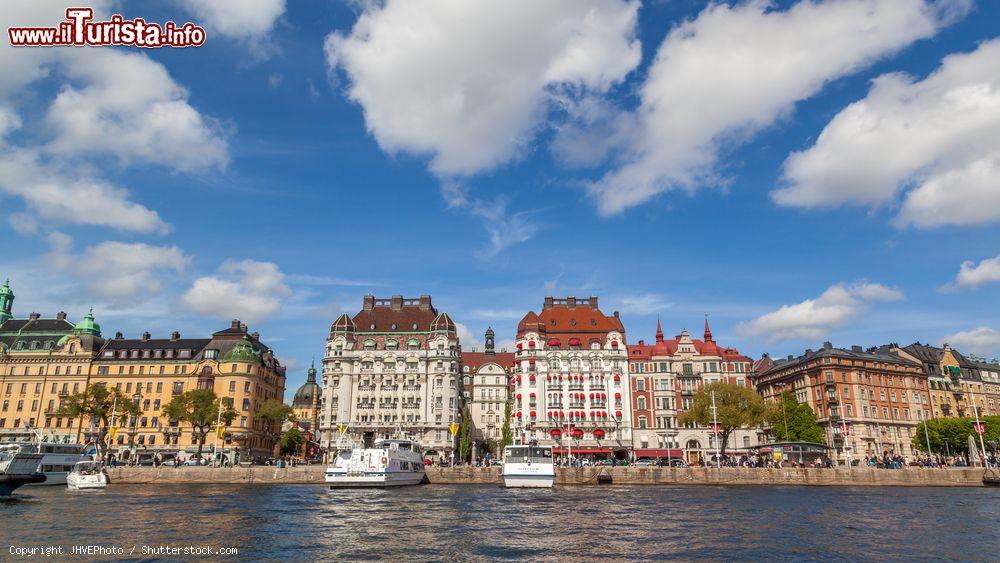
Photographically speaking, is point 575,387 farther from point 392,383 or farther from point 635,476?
point 635,476

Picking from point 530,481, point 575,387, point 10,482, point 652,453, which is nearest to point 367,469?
point 530,481

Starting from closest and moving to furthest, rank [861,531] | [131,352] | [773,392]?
[861,531] < [131,352] < [773,392]

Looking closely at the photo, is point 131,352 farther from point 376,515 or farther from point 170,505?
point 376,515

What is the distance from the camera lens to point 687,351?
126 metres

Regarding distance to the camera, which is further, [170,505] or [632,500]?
[632,500]

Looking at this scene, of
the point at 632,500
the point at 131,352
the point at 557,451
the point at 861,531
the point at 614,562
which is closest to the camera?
the point at 614,562

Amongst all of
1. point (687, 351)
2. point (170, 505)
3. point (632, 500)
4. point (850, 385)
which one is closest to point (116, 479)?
point (170, 505)

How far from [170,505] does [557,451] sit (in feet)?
259

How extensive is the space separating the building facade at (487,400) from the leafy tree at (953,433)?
78165mm

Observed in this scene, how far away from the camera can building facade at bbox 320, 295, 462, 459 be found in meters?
122

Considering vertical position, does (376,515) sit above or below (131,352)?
below

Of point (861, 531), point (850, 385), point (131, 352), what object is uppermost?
point (131, 352)

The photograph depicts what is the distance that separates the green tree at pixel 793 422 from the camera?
359 feet

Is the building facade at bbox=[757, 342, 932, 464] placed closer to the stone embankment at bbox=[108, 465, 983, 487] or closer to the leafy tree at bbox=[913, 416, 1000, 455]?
the leafy tree at bbox=[913, 416, 1000, 455]
